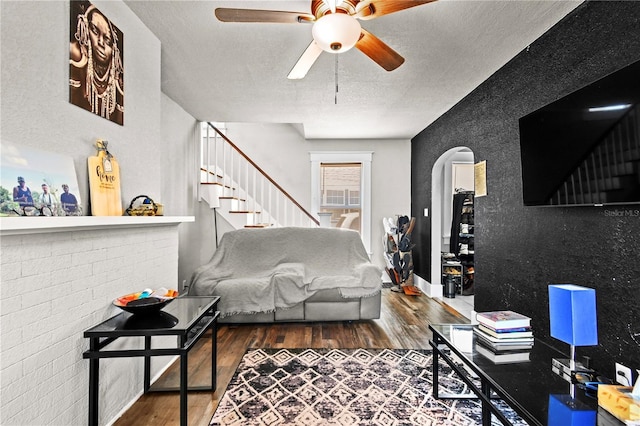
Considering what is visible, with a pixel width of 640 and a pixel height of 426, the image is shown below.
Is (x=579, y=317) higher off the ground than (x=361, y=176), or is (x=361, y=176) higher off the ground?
(x=361, y=176)

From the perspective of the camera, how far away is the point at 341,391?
Result: 2336mm

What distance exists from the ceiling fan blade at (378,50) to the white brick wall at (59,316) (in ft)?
6.01

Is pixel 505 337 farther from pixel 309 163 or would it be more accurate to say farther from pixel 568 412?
pixel 309 163

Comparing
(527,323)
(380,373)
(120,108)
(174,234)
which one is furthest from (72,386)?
(527,323)

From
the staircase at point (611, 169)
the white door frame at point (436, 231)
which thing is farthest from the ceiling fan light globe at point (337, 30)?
the white door frame at point (436, 231)

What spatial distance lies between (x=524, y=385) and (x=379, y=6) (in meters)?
1.95

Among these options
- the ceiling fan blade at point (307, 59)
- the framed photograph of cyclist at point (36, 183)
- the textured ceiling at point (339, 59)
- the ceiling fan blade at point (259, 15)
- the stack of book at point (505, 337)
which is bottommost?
the stack of book at point (505, 337)

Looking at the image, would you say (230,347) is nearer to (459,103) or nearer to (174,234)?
(174,234)

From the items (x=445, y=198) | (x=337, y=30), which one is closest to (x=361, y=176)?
(x=445, y=198)

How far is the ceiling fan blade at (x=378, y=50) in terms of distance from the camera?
1.96 meters

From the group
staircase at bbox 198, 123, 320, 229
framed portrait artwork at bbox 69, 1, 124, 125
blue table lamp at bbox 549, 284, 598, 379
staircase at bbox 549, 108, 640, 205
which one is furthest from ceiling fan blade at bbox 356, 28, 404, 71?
staircase at bbox 198, 123, 320, 229

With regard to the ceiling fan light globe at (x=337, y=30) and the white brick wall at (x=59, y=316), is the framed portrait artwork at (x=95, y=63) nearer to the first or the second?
the white brick wall at (x=59, y=316)

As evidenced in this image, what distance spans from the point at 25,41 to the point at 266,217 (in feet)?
14.7

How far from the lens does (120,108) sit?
210cm
